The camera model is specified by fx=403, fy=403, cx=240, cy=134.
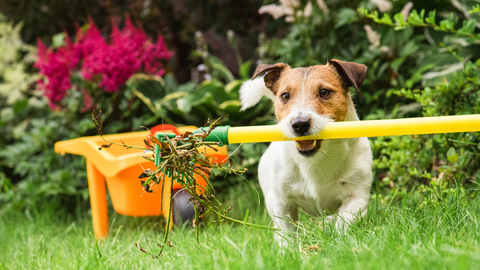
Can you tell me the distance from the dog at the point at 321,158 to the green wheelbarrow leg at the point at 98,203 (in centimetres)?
138

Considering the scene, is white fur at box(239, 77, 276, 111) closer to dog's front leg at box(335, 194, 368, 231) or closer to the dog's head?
the dog's head

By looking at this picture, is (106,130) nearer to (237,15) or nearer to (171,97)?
(171,97)

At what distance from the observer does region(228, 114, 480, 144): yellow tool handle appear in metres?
1.55

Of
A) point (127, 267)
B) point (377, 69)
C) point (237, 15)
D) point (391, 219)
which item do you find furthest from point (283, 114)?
point (237, 15)

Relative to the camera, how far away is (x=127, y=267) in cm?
176

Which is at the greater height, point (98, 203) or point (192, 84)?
point (192, 84)

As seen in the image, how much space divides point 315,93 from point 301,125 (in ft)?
1.11

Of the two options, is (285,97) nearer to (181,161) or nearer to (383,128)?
(383,128)

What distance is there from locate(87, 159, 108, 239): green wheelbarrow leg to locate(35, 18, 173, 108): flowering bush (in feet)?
3.82

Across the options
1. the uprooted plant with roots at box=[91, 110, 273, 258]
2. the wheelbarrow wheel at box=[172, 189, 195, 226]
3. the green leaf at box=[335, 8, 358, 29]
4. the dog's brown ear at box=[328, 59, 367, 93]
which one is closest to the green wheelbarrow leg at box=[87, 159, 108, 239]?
the wheelbarrow wheel at box=[172, 189, 195, 226]

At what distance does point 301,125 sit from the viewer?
5.99 feet

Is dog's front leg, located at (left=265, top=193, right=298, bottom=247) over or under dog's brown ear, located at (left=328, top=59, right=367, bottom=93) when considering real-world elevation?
under

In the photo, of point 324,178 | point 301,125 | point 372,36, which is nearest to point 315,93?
point 301,125

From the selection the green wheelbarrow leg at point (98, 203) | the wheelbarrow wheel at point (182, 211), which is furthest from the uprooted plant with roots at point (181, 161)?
the green wheelbarrow leg at point (98, 203)
